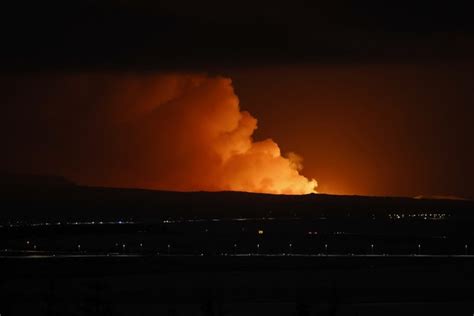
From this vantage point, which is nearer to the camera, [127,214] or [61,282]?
[61,282]

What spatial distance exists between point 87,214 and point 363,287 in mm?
127900

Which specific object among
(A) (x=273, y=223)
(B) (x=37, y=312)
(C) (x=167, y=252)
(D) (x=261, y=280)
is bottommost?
(B) (x=37, y=312)

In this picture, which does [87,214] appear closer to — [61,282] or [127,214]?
[127,214]

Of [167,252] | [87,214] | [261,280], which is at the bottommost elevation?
[261,280]

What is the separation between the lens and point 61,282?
70.8 meters

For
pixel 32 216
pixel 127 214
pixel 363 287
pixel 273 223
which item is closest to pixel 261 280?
pixel 363 287

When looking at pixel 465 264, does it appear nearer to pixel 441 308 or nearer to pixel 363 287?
pixel 363 287

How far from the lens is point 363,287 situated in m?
67.4

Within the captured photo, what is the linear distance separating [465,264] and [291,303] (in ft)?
76.2

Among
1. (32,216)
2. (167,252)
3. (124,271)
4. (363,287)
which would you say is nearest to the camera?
(363,287)

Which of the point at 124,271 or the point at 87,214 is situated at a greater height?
the point at 87,214

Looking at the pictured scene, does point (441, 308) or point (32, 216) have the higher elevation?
point (32, 216)

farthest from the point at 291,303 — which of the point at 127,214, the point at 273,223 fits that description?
the point at 127,214

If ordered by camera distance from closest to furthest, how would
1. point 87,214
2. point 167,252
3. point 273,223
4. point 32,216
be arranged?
point 167,252 < point 273,223 < point 32,216 < point 87,214
